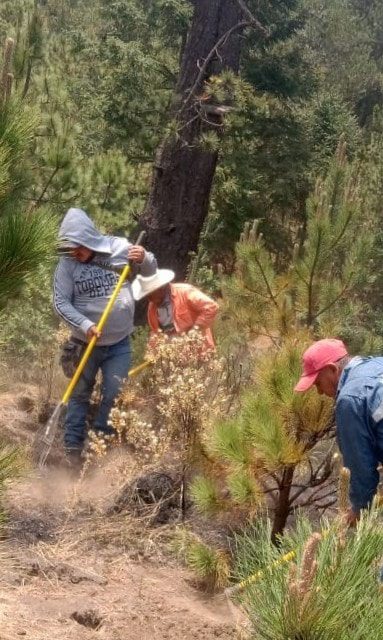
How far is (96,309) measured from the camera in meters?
5.21

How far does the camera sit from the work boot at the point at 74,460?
17.5ft

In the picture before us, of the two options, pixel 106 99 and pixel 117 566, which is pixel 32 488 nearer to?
pixel 117 566

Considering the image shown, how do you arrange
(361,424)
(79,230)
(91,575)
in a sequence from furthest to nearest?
(79,230) → (91,575) → (361,424)

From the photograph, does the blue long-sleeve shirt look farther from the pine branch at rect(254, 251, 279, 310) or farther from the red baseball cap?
the pine branch at rect(254, 251, 279, 310)

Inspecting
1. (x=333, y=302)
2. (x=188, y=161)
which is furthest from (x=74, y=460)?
(x=188, y=161)

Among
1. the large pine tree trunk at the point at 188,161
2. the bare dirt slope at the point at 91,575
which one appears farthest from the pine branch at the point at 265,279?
the large pine tree trunk at the point at 188,161

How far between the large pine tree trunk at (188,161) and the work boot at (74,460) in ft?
8.21

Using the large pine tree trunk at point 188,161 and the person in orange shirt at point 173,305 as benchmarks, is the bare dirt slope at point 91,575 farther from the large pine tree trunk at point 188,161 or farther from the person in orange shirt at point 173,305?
the large pine tree trunk at point 188,161

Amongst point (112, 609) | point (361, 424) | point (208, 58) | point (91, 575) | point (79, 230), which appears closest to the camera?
point (361, 424)

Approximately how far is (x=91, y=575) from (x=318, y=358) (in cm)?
161

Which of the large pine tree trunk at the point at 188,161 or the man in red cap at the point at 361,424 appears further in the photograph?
the large pine tree trunk at the point at 188,161

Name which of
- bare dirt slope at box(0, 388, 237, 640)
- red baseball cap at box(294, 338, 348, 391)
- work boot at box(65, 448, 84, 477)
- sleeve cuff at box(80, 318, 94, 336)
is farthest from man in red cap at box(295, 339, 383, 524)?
work boot at box(65, 448, 84, 477)

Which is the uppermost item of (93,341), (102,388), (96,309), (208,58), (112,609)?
(208,58)

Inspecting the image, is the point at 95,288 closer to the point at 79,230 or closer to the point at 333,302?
the point at 79,230
